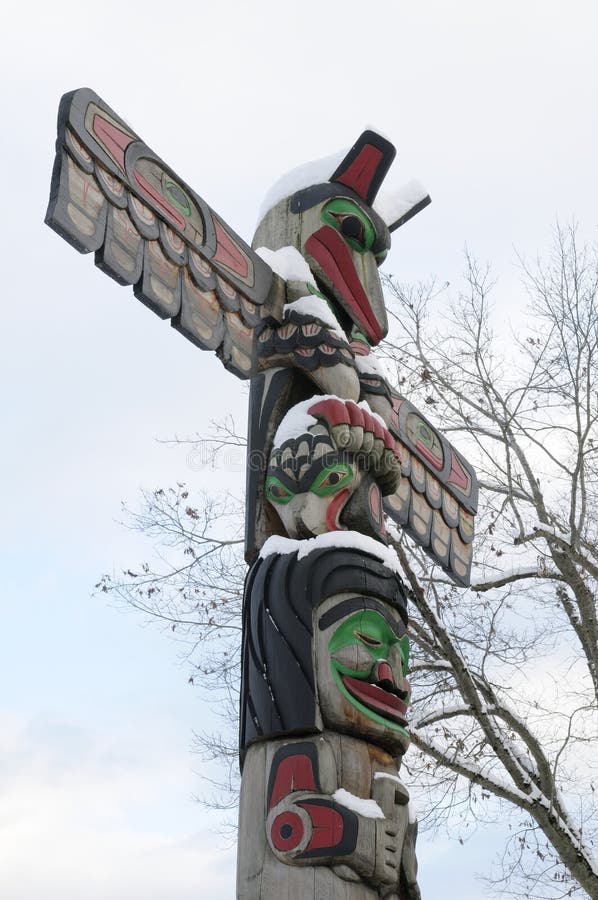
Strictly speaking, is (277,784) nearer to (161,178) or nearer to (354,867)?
(354,867)

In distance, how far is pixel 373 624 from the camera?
4.29 meters

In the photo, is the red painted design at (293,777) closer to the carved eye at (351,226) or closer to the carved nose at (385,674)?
the carved nose at (385,674)

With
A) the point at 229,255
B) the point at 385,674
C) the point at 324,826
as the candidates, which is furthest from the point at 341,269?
the point at 324,826

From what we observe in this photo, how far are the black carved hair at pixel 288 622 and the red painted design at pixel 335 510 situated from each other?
225mm

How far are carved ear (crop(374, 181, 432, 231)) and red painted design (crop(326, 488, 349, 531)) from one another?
2214 mm

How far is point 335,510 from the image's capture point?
4652 millimetres

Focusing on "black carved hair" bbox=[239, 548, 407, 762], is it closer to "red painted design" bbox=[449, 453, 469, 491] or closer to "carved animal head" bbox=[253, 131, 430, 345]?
"carved animal head" bbox=[253, 131, 430, 345]

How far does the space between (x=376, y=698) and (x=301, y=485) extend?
3.38 ft

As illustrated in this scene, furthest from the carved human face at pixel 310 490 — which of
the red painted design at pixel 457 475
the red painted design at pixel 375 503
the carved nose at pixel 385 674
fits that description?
the red painted design at pixel 457 475

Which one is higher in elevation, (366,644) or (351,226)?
(351,226)

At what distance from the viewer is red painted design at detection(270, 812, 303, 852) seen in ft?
12.1

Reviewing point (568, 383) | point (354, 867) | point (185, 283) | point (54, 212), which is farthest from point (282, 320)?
Result: point (568, 383)

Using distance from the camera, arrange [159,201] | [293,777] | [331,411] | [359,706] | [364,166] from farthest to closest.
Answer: [364,166] → [331,411] → [159,201] → [359,706] → [293,777]

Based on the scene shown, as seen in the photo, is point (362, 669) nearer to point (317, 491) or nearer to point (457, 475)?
point (317, 491)
